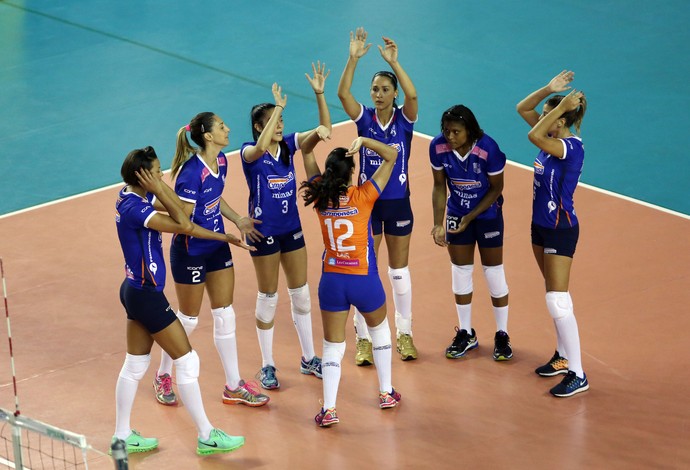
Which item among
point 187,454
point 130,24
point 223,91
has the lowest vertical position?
point 187,454

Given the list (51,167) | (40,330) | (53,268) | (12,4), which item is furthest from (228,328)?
(12,4)

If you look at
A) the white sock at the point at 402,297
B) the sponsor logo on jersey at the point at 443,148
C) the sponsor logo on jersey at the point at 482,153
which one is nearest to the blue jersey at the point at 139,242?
the white sock at the point at 402,297

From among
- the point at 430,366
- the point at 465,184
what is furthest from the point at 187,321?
the point at 465,184

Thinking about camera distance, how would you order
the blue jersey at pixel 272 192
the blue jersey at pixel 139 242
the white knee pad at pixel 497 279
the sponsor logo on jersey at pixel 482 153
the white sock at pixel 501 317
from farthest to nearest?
the white sock at pixel 501 317 → the white knee pad at pixel 497 279 → the sponsor logo on jersey at pixel 482 153 → the blue jersey at pixel 272 192 → the blue jersey at pixel 139 242

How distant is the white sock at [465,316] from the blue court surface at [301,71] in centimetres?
397

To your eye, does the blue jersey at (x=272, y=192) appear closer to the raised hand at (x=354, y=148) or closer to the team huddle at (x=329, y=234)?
the team huddle at (x=329, y=234)

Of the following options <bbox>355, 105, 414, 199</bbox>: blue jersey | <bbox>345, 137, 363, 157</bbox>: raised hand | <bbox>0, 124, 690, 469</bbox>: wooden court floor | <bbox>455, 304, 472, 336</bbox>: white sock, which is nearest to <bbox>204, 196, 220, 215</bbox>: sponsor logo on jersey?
<bbox>345, 137, 363, 157</bbox>: raised hand

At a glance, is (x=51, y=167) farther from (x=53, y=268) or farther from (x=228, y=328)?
(x=228, y=328)

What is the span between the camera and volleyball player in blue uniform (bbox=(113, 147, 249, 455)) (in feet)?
27.7

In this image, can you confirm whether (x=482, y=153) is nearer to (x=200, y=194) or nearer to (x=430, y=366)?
(x=430, y=366)

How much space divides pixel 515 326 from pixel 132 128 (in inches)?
289

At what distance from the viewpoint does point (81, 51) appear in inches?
754

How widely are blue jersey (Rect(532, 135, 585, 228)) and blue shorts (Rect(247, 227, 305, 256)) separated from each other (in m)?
2.09

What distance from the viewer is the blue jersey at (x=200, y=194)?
923cm
